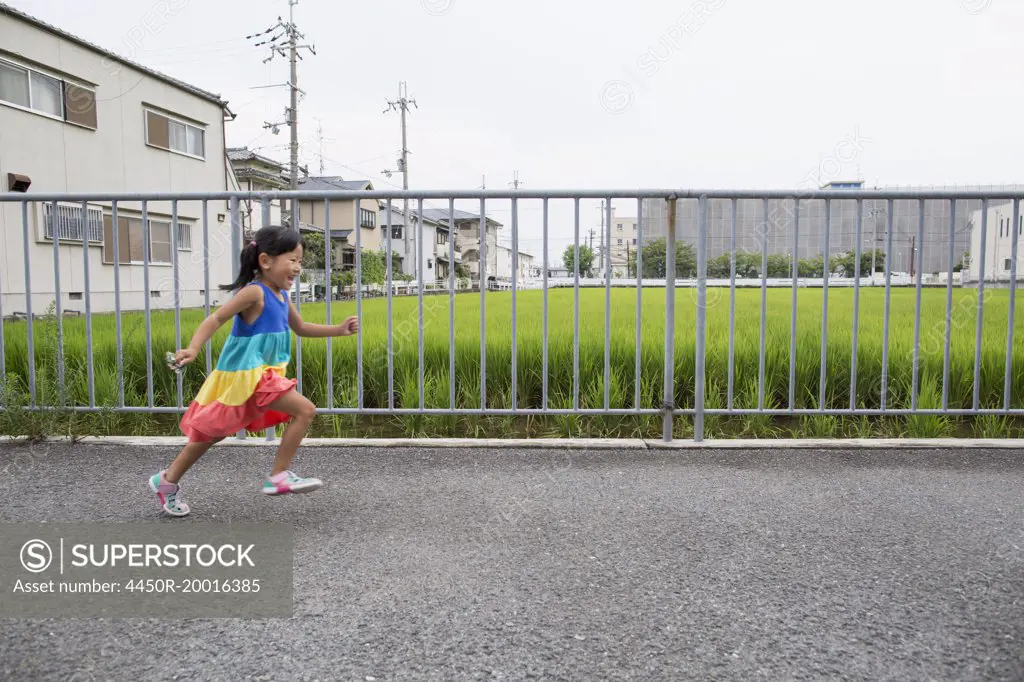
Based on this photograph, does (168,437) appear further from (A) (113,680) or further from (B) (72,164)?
(B) (72,164)

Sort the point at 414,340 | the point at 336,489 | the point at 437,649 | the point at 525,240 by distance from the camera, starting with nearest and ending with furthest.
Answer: the point at 437,649, the point at 336,489, the point at 525,240, the point at 414,340

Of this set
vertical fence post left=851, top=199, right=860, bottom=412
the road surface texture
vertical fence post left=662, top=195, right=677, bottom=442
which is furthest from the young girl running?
vertical fence post left=851, top=199, right=860, bottom=412

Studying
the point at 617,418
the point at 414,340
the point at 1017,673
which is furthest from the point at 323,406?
the point at 1017,673

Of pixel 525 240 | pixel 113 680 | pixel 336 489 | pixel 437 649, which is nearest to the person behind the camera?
pixel 113 680

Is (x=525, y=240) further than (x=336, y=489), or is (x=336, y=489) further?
(x=525, y=240)

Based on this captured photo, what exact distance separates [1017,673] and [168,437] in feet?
14.1

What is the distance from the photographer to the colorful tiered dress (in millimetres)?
3021

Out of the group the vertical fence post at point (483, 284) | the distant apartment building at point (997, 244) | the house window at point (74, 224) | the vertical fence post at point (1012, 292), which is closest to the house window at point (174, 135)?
the house window at point (74, 224)

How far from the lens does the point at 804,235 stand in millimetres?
4586

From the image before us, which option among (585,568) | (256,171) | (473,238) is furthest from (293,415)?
(256,171)

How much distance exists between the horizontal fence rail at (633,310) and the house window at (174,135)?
17660mm

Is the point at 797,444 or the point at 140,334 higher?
the point at 140,334

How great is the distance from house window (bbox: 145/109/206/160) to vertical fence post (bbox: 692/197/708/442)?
20338 millimetres

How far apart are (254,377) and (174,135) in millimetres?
21936
